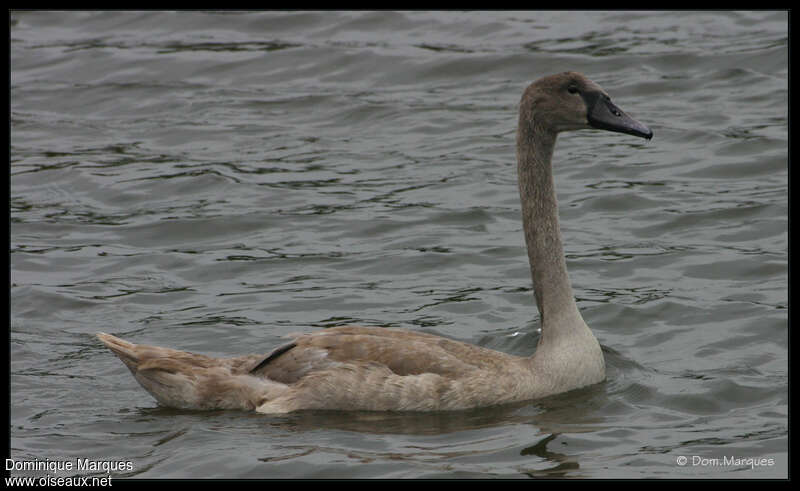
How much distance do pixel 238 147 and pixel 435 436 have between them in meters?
8.22

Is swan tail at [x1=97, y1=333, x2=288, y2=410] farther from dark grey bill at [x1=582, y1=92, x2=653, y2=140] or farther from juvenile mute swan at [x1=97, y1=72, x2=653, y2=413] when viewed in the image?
dark grey bill at [x1=582, y1=92, x2=653, y2=140]

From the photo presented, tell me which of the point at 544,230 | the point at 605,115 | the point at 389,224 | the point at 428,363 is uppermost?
the point at 605,115

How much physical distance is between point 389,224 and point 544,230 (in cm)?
415

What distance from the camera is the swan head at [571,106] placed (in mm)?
9383

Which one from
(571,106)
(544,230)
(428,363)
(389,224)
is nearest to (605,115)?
(571,106)

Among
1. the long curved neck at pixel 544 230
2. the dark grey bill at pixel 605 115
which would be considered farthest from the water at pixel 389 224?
the dark grey bill at pixel 605 115

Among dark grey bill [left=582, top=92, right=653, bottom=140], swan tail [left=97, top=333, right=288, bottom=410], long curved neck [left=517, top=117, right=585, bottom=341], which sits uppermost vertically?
dark grey bill [left=582, top=92, right=653, bottom=140]

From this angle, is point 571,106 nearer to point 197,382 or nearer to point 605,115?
point 605,115

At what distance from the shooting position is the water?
8.90m

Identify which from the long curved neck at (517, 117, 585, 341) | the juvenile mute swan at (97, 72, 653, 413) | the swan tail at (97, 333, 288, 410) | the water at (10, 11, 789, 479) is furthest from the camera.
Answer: the long curved neck at (517, 117, 585, 341)

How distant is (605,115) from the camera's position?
9383 mm

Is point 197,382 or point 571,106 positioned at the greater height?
point 571,106

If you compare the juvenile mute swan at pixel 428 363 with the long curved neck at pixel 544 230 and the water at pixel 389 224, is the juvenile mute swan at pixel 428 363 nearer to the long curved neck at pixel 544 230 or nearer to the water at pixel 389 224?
the long curved neck at pixel 544 230

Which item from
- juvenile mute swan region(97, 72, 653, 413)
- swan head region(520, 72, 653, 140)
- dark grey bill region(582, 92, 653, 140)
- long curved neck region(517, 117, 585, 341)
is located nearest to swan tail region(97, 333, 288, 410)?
juvenile mute swan region(97, 72, 653, 413)
